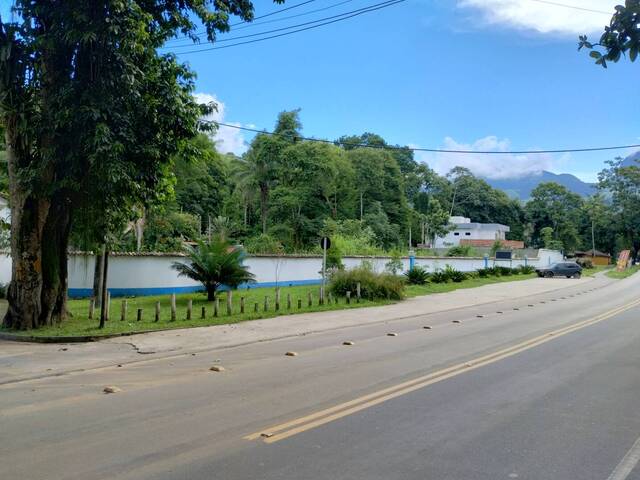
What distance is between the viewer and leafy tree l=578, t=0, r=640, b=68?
7.11 m

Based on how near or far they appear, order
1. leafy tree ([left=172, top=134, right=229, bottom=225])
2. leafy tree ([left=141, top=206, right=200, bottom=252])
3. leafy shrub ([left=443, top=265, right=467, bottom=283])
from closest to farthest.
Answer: leafy tree ([left=141, top=206, right=200, bottom=252]) < leafy shrub ([left=443, top=265, right=467, bottom=283]) < leafy tree ([left=172, top=134, right=229, bottom=225])

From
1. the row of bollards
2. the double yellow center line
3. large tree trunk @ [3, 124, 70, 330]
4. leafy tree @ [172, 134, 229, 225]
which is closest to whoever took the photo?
the double yellow center line

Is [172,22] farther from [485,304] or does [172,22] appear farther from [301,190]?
[301,190]

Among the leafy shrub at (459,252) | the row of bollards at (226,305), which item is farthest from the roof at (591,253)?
the row of bollards at (226,305)

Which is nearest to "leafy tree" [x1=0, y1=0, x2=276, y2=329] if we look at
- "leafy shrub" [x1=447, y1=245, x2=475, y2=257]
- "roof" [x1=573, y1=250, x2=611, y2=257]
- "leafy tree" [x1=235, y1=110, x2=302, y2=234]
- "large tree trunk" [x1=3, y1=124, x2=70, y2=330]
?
"large tree trunk" [x1=3, y1=124, x2=70, y2=330]

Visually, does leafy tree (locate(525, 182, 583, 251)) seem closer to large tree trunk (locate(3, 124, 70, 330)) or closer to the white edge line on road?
large tree trunk (locate(3, 124, 70, 330))

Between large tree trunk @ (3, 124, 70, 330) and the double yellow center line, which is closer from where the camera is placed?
the double yellow center line

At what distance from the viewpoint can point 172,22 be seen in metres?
14.4

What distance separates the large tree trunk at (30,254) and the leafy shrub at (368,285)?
37.0 ft

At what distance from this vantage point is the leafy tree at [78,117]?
11.9 m

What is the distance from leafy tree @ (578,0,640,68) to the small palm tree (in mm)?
14664

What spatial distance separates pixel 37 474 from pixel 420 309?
54.2 ft

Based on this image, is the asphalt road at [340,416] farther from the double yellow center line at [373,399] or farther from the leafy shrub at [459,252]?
the leafy shrub at [459,252]

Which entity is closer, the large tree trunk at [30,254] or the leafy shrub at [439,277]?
the large tree trunk at [30,254]
